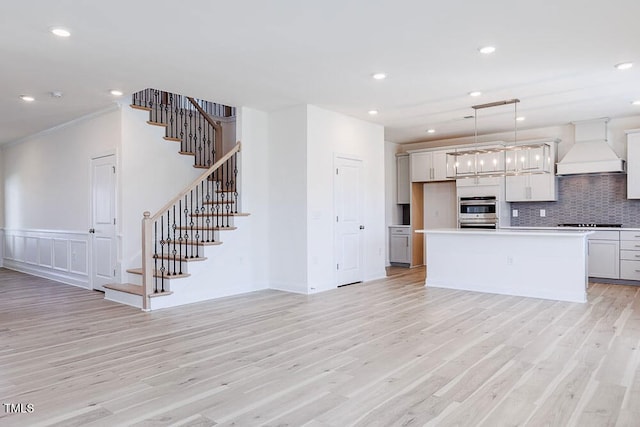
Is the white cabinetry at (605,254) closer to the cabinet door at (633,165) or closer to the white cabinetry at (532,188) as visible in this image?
the cabinet door at (633,165)

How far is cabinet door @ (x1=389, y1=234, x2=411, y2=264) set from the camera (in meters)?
9.45

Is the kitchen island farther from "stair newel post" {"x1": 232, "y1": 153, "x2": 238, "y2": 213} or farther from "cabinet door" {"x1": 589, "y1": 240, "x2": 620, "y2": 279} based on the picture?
"stair newel post" {"x1": 232, "y1": 153, "x2": 238, "y2": 213}

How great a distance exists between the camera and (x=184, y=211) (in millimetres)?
6902

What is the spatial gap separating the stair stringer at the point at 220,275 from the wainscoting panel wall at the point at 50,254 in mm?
2310

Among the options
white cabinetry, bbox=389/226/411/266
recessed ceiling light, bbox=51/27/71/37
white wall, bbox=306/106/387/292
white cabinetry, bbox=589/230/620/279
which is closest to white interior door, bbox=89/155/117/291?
recessed ceiling light, bbox=51/27/71/37

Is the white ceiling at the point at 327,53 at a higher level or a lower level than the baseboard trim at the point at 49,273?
higher

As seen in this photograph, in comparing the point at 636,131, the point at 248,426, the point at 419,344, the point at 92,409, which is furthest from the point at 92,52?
the point at 636,131

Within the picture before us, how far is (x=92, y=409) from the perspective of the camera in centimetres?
257

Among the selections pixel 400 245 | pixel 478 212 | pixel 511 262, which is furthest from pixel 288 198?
pixel 478 212

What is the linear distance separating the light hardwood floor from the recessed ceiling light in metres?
2.74

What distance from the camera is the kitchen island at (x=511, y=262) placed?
18.6 ft

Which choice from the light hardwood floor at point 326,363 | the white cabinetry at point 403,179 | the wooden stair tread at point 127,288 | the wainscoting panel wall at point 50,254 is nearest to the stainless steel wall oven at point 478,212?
the white cabinetry at point 403,179

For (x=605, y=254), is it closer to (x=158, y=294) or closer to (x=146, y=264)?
(x=158, y=294)

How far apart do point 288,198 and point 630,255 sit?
18.1 ft
